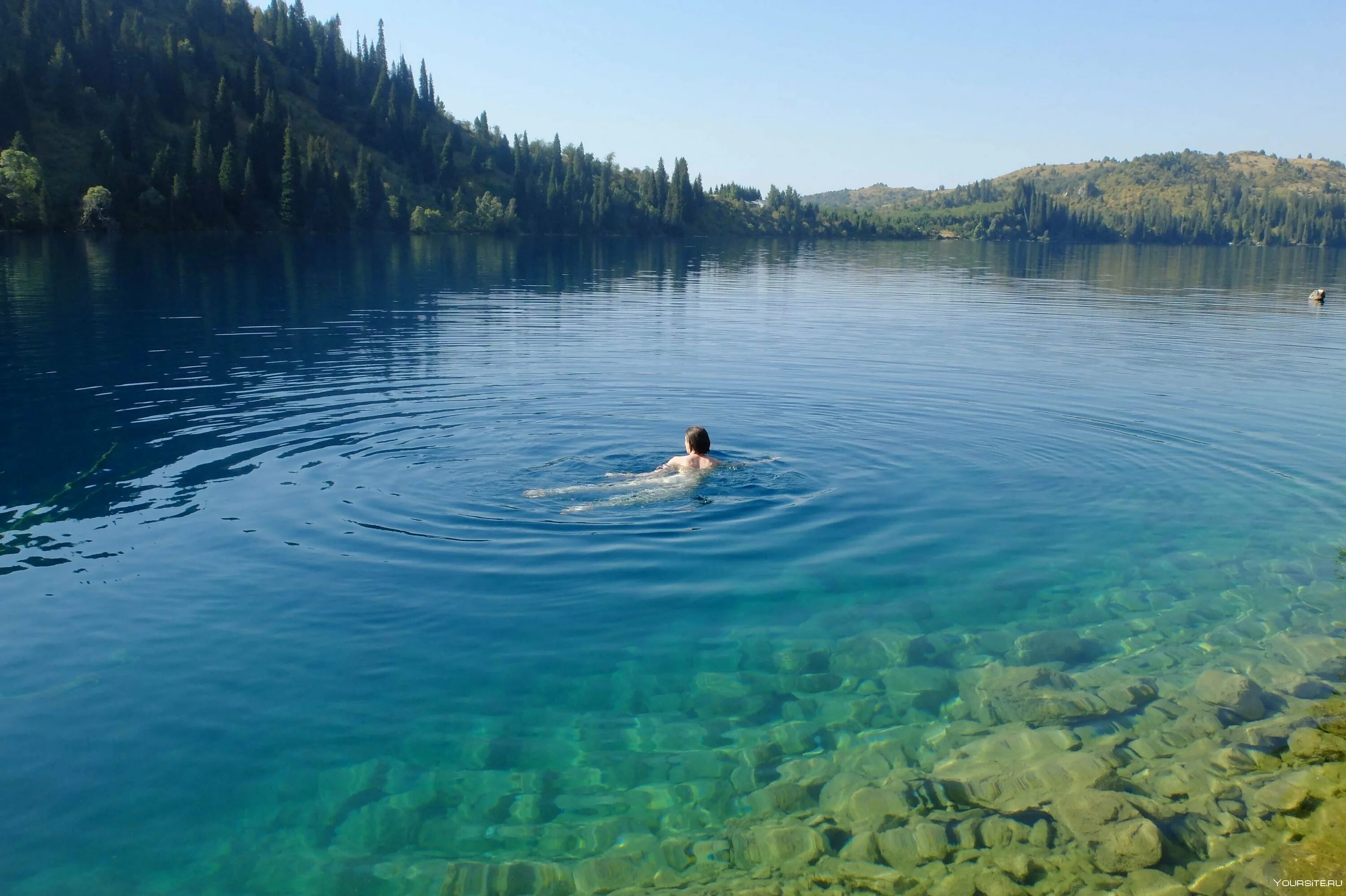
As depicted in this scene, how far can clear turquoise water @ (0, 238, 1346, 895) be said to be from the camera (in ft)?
26.9

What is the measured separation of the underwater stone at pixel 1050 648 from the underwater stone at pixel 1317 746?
231 cm

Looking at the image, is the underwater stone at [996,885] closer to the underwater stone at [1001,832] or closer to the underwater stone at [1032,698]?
the underwater stone at [1001,832]

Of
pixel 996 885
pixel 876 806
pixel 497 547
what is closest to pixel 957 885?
pixel 996 885

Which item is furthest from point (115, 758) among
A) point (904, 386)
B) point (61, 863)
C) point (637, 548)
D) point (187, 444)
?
point (904, 386)

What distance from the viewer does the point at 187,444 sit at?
1914 centimetres

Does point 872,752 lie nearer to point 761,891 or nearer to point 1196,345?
point 761,891

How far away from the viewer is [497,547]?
13.9 meters

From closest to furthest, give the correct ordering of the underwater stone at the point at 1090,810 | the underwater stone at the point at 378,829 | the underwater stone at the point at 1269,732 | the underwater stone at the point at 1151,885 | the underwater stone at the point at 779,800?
the underwater stone at the point at 1151,885, the underwater stone at the point at 378,829, the underwater stone at the point at 1090,810, the underwater stone at the point at 779,800, the underwater stone at the point at 1269,732

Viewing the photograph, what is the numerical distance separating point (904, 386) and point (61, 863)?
24033mm

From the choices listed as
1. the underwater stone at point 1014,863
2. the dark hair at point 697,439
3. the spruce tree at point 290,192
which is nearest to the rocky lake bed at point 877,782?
the underwater stone at point 1014,863

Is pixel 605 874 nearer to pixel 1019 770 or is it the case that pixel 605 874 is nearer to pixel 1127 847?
pixel 1019 770

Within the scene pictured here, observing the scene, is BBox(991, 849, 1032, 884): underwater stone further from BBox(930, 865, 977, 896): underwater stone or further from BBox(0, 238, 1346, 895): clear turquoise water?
BBox(0, 238, 1346, 895): clear turquoise water

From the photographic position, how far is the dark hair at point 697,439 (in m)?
16.8

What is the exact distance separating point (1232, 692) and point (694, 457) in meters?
9.36
